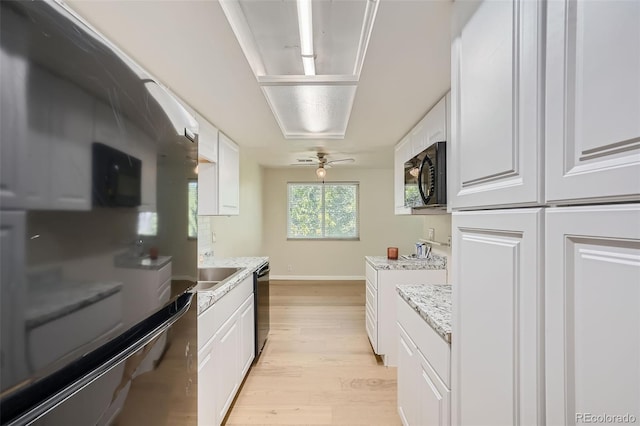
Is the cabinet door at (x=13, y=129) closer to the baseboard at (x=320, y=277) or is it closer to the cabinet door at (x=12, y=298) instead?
the cabinet door at (x=12, y=298)

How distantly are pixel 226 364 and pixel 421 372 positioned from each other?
3.97ft

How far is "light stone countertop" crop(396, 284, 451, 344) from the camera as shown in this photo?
114 cm

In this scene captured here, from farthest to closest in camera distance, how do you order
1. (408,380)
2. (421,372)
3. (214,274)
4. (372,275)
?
(372,275) < (214,274) < (408,380) < (421,372)

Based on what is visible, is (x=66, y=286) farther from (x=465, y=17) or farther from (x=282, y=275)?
(x=282, y=275)

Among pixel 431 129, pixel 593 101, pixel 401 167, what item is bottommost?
pixel 593 101

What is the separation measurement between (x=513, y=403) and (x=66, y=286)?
1.02 metres

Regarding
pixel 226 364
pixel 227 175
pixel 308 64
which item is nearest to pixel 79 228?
pixel 308 64

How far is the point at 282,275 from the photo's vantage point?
18.9 ft

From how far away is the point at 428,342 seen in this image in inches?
49.7

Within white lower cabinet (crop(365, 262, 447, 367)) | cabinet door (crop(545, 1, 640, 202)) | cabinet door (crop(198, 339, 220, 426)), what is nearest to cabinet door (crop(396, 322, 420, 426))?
white lower cabinet (crop(365, 262, 447, 367))

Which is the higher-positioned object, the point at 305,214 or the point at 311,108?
the point at 311,108

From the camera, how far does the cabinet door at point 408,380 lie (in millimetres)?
1430

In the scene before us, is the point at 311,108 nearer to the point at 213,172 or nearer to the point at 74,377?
the point at 213,172

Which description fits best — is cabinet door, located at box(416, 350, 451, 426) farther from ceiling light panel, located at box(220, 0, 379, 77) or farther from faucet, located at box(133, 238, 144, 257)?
ceiling light panel, located at box(220, 0, 379, 77)
